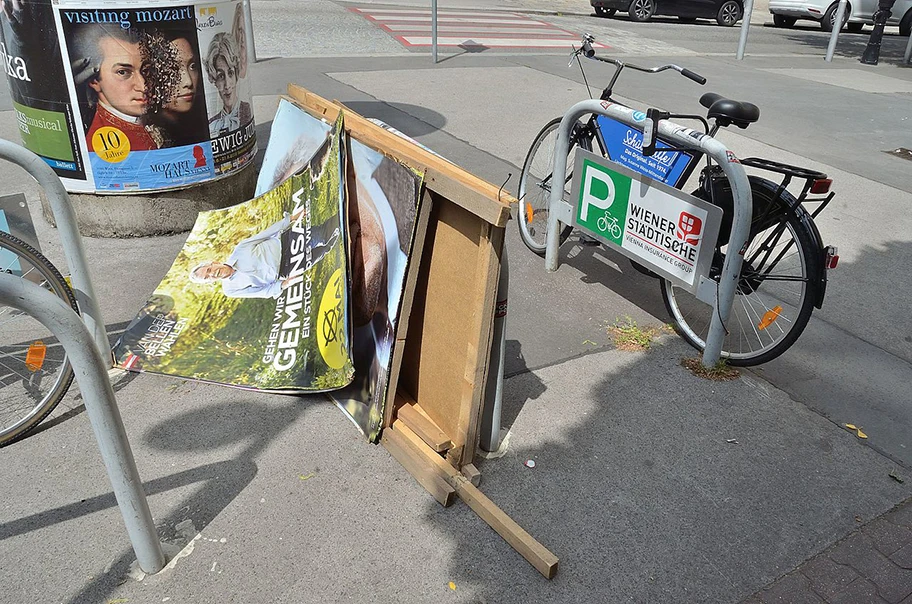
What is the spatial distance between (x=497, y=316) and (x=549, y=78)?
8904 mm

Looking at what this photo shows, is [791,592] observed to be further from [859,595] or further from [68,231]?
[68,231]

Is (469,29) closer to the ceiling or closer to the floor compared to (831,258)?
closer to the floor

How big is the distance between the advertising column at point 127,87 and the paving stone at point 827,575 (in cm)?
441

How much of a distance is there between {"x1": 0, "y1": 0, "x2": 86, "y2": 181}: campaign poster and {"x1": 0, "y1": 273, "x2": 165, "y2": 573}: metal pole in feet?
10.3

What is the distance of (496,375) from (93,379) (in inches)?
60.7

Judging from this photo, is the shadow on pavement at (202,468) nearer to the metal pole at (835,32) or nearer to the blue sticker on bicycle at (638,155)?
the blue sticker on bicycle at (638,155)

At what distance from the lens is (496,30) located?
1530cm

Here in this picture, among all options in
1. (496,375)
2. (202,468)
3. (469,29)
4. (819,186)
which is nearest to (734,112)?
(819,186)

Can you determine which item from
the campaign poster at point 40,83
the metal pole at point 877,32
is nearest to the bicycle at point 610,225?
the campaign poster at point 40,83

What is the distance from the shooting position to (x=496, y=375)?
3.12m

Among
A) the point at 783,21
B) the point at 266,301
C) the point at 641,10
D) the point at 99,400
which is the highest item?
the point at 99,400

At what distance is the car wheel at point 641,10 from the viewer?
19156mm

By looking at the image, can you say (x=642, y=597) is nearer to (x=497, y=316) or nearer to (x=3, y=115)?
(x=497, y=316)

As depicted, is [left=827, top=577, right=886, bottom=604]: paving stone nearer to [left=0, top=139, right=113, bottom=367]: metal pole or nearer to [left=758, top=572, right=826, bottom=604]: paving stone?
[left=758, top=572, right=826, bottom=604]: paving stone
